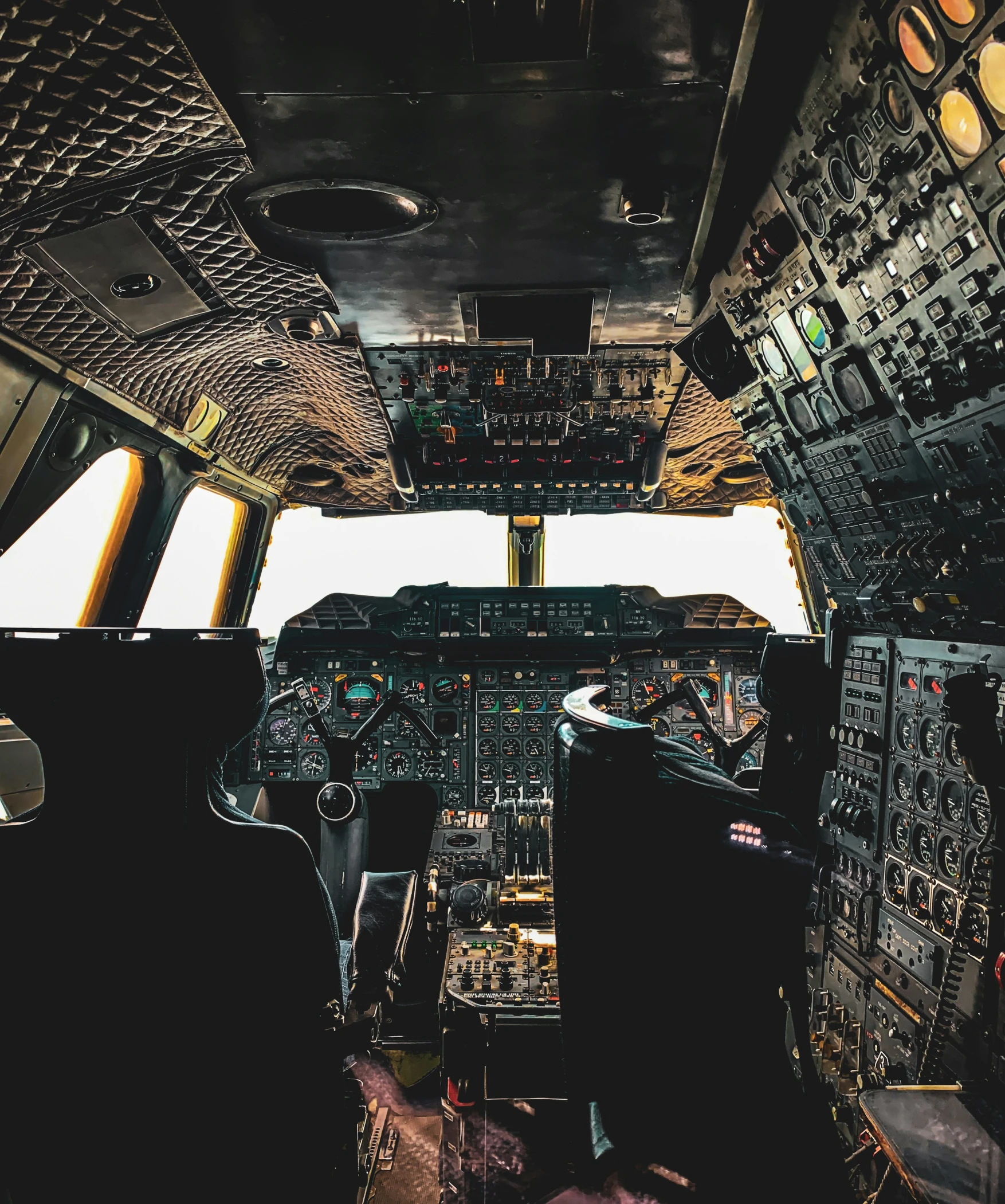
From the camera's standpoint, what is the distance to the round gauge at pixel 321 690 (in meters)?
5.55

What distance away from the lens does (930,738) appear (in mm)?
2615

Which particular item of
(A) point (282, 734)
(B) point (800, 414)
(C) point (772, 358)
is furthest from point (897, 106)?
(A) point (282, 734)

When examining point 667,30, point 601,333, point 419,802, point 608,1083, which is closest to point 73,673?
point 608,1083

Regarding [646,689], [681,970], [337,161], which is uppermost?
[337,161]

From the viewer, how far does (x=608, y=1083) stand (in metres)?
1.32

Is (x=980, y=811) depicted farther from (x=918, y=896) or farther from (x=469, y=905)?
(x=469, y=905)

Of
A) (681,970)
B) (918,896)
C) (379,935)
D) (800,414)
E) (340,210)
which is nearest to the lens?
(681,970)

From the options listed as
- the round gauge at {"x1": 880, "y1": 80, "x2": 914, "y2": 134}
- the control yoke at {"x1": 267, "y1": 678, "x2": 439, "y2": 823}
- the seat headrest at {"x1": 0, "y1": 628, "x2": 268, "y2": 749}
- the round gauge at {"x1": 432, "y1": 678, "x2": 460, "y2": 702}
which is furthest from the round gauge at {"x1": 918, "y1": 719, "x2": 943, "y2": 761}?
the round gauge at {"x1": 432, "y1": 678, "x2": 460, "y2": 702}

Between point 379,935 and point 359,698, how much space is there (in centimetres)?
247

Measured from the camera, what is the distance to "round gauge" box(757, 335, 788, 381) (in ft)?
8.91

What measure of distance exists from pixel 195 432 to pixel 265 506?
153 centimetres

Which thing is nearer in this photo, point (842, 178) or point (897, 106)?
point (897, 106)

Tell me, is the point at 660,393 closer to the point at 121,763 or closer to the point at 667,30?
the point at 667,30

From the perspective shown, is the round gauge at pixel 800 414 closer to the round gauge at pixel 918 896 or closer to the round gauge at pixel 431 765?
the round gauge at pixel 918 896
